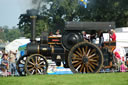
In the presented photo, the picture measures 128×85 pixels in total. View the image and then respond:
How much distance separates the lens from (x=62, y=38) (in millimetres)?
11938

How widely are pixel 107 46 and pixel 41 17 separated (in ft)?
136

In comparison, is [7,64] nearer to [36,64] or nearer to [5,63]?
[5,63]

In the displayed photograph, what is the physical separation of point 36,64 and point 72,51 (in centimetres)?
158

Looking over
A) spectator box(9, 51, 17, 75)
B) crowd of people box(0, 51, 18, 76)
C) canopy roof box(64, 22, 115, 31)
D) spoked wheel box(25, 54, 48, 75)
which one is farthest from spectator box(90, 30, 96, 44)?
spectator box(9, 51, 17, 75)

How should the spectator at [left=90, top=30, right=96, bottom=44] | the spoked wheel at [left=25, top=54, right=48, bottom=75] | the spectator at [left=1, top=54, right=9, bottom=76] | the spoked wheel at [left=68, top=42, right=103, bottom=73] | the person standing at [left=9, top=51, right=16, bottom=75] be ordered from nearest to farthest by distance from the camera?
the spoked wheel at [left=68, top=42, right=103, bottom=73] → the spoked wheel at [left=25, top=54, right=48, bottom=75] → the spectator at [left=90, top=30, right=96, bottom=44] → the spectator at [left=1, top=54, right=9, bottom=76] → the person standing at [left=9, top=51, right=16, bottom=75]

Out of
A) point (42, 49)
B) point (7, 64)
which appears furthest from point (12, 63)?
point (42, 49)

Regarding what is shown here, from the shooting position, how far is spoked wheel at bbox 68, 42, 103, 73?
11609mm

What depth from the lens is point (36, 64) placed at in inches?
479

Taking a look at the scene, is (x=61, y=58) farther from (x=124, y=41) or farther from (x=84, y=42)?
(x=124, y=41)

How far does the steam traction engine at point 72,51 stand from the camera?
459 inches

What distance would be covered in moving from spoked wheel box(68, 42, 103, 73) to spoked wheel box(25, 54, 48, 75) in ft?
3.58

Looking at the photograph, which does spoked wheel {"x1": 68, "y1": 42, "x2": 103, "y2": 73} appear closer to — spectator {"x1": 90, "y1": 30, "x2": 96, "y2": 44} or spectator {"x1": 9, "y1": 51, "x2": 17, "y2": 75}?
spectator {"x1": 90, "y1": 30, "x2": 96, "y2": 44}

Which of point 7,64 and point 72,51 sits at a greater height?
point 72,51

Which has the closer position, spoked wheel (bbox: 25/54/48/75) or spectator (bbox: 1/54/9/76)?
spoked wheel (bbox: 25/54/48/75)
